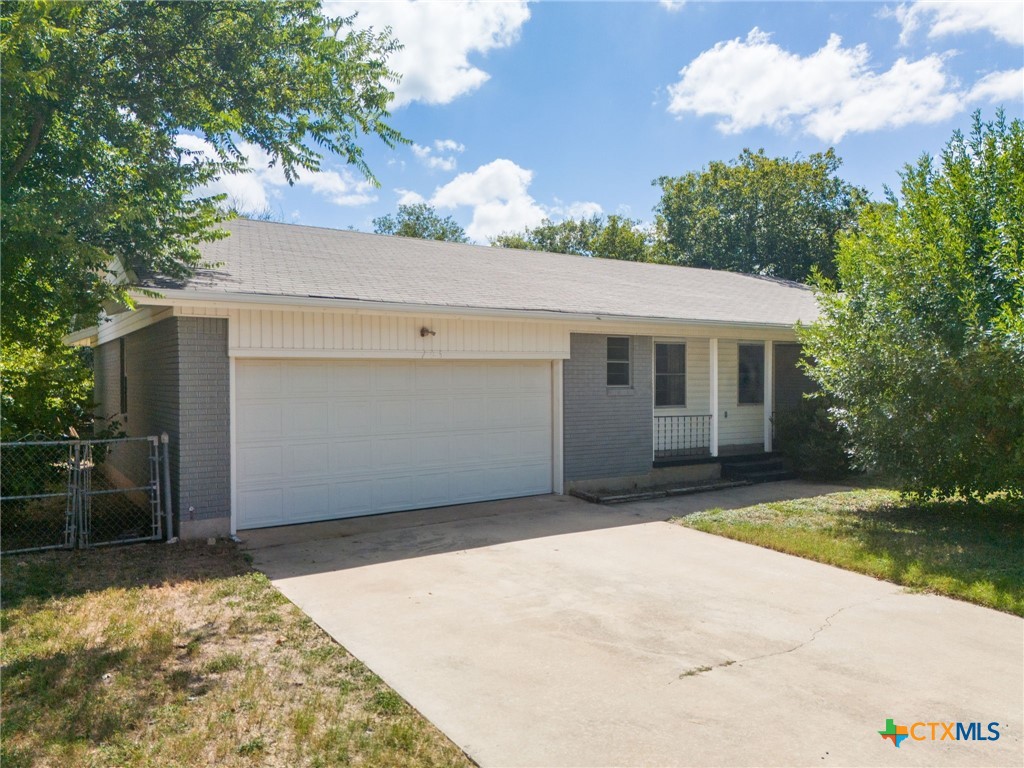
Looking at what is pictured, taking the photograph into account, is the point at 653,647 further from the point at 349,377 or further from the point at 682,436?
the point at 682,436

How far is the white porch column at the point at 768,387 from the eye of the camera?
1291 cm

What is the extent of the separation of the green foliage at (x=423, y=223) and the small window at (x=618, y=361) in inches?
1358

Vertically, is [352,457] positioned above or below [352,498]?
above

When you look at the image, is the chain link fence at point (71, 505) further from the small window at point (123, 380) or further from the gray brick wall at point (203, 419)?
the small window at point (123, 380)

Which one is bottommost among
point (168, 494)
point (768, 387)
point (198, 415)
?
point (168, 494)

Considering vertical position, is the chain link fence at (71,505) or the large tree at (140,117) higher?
the large tree at (140,117)

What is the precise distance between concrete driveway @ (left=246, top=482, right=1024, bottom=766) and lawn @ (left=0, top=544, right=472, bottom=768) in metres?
0.26

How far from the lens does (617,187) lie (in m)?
31.3

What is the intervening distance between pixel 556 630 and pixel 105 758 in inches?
114

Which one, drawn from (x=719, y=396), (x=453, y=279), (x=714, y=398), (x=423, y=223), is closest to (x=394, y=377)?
(x=453, y=279)

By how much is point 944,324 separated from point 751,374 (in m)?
6.03

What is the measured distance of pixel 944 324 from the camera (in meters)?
7.91

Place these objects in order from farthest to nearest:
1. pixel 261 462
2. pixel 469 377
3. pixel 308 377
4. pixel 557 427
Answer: pixel 557 427 → pixel 469 377 → pixel 308 377 → pixel 261 462

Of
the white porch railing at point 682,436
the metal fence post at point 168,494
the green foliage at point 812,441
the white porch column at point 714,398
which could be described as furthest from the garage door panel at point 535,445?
the metal fence post at point 168,494
